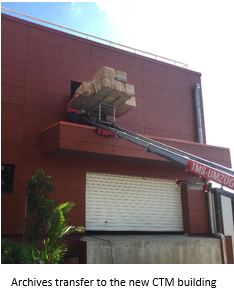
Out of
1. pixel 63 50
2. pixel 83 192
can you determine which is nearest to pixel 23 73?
pixel 63 50

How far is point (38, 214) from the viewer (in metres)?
11.1

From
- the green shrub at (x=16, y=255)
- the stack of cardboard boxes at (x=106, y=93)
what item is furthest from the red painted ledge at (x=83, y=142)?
the green shrub at (x=16, y=255)

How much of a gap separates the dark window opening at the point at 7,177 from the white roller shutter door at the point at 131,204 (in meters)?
3.04

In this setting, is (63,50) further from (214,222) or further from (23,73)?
(214,222)

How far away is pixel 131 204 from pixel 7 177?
536 cm

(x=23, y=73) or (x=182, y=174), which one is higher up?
(x=23, y=73)

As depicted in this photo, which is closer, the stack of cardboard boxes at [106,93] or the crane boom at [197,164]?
the crane boom at [197,164]

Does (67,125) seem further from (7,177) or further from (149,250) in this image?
(149,250)

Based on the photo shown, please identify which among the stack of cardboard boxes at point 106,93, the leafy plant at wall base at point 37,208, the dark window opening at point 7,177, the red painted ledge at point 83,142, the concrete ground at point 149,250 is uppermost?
the stack of cardboard boxes at point 106,93

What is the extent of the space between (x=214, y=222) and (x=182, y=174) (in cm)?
261

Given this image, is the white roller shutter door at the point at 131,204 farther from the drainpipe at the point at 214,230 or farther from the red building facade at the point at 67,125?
the drainpipe at the point at 214,230

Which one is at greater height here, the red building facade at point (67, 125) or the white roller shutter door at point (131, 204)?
the red building facade at point (67, 125)

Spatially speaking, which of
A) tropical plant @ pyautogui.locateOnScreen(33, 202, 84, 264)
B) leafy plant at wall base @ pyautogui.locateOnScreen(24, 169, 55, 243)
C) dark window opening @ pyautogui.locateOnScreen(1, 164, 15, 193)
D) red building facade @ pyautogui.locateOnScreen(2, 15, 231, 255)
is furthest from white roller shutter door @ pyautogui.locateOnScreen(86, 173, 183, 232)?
tropical plant @ pyautogui.locateOnScreen(33, 202, 84, 264)

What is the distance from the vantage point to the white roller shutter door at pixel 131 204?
590 inches
